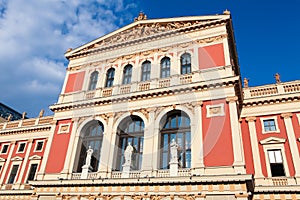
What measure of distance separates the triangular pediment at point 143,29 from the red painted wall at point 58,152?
8068mm

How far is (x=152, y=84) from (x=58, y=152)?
9.10m

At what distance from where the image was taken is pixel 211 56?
1948 centimetres

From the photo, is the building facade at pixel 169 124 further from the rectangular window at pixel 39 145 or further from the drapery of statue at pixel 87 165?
the rectangular window at pixel 39 145

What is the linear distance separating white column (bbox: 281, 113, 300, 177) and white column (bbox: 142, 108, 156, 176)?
983cm

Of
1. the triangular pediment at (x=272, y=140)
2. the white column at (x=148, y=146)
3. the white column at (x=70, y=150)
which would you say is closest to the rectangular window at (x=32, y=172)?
the white column at (x=70, y=150)

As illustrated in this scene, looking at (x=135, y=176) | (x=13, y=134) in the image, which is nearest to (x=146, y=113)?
(x=135, y=176)

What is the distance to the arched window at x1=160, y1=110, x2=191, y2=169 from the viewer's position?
16.9 meters

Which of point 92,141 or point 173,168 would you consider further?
point 92,141

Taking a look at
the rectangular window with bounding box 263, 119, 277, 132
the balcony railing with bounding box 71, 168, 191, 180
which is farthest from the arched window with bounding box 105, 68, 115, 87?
the rectangular window with bounding box 263, 119, 277, 132

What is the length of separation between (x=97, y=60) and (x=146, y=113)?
8.42 m

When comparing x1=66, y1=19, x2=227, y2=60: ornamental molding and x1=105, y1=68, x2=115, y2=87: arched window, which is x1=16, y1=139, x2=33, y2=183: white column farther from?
x1=105, y1=68, x2=115, y2=87: arched window

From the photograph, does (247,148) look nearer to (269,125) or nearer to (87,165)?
(269,125)

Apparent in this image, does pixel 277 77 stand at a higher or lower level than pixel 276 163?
higher

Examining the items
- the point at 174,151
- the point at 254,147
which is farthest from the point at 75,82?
the point at 254,147
